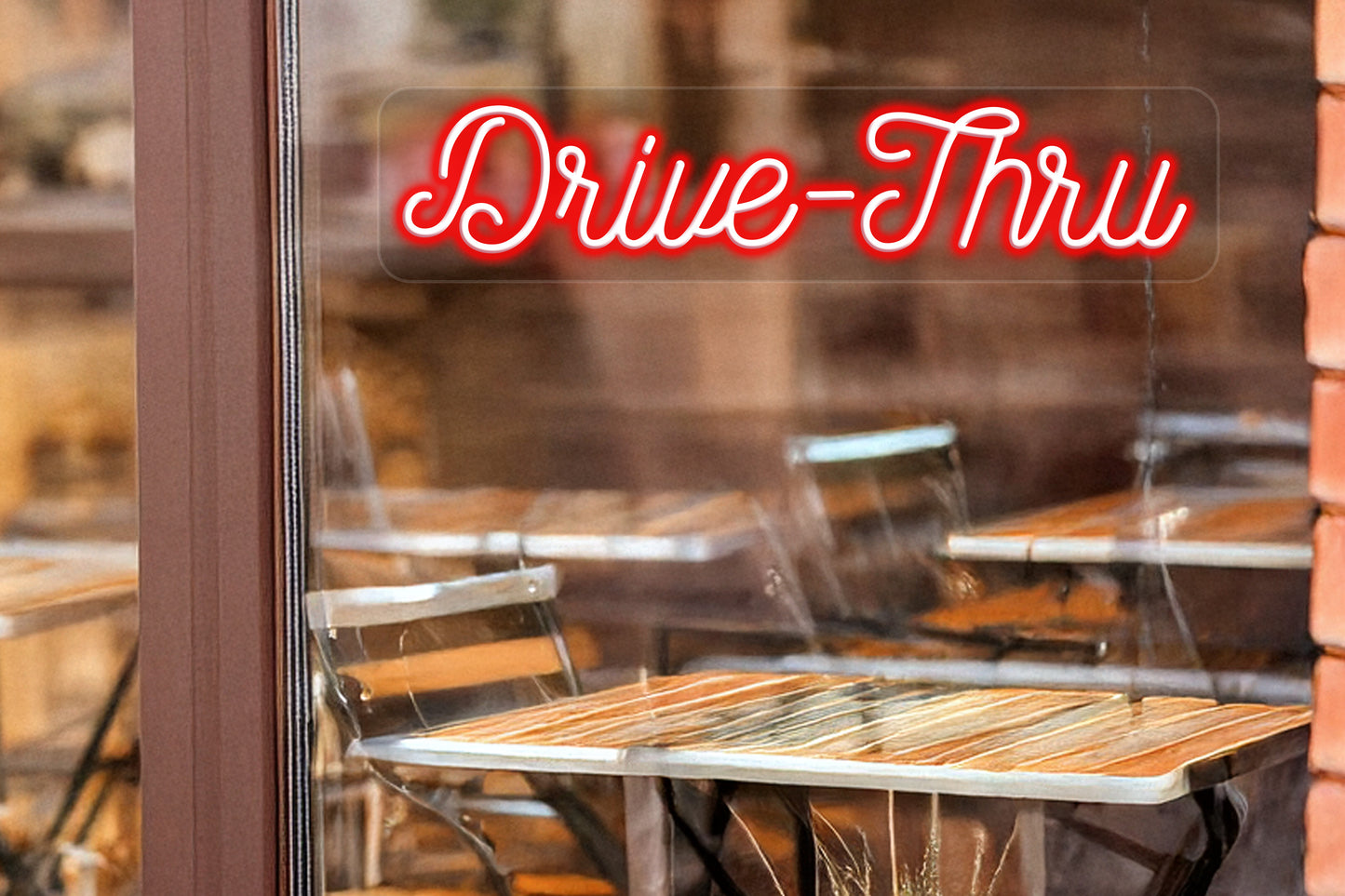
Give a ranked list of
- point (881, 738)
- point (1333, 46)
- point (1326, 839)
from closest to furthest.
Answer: point (1326, 839) → point (1333, 46) → point (881, 738)

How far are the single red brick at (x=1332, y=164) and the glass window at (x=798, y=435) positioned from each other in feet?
2.53

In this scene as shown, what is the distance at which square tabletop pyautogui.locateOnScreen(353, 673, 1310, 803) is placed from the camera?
242 cm

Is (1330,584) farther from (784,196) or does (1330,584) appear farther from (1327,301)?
(784,196)

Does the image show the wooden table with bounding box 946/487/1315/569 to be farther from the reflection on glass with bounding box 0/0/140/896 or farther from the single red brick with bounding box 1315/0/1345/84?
the reflection on glass with bounding box 0/0/140/896

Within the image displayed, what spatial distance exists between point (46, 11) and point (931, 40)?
53.7 inches

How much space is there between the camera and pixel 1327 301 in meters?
1.79

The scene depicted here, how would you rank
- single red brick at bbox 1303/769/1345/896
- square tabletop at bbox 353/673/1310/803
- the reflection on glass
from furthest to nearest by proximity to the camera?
the reflection on glass → square tabletop at bbox 353/673/1310/803 → single red brick at bbox 1303/769/1345/896

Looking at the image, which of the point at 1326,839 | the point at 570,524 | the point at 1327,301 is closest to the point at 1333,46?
the point at 1327,301

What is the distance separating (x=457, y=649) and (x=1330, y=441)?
1431 millimetres

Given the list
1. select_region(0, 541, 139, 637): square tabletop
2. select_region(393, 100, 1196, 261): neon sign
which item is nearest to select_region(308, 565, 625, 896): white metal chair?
select_region(0, 541, 139, 637): square tabletop

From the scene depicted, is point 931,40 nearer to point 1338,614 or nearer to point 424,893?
point 1338,614

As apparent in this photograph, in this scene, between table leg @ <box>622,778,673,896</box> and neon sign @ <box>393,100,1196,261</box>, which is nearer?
neon sign @ <box>393,100,1196,261</box>

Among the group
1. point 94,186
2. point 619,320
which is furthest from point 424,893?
point 94,186

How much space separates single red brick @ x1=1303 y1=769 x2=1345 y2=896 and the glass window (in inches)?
28.7
